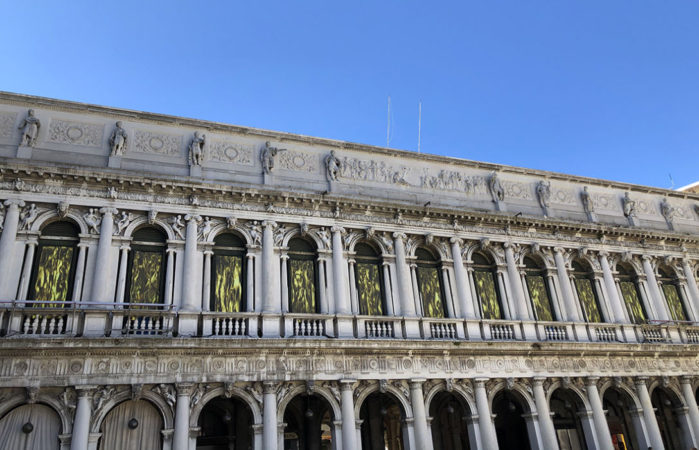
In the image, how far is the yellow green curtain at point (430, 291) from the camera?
739 inches

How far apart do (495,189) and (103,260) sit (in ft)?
48.3

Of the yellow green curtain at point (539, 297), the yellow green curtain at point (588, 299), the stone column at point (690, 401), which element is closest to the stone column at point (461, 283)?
the yellow green curtain at point (539, 297)

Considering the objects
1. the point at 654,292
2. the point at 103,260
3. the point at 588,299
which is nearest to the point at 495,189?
the point at 588,299

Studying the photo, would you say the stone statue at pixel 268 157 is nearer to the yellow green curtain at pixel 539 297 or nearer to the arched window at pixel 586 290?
the yellow green curtain at pixel 539 297

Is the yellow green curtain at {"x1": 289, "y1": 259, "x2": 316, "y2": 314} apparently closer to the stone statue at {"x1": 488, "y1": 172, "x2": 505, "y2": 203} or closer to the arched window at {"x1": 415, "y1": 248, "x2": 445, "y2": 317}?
the arched window at {"x1": 415, "y1": 248, "x2": 445, "y2": 317}

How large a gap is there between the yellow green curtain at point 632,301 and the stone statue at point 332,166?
42.2 feet

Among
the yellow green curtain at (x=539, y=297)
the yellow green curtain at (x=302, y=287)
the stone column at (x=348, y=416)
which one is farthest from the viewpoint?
the yellow green curtain at (x=539, y=297)

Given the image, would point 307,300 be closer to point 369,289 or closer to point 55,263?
point 369,289

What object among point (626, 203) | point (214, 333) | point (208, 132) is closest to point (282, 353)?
point (214, 333)

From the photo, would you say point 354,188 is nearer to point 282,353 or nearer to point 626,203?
point 282,353

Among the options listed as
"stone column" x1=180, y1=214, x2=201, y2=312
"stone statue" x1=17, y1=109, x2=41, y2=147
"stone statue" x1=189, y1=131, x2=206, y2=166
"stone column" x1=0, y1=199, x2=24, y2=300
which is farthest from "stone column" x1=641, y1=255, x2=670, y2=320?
"stone statue" x1=17, y1=109, x2=41, y2=147

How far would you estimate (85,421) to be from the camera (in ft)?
44.0

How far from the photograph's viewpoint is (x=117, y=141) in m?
16.9

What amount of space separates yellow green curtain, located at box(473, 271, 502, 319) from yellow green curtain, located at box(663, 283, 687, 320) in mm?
8653
